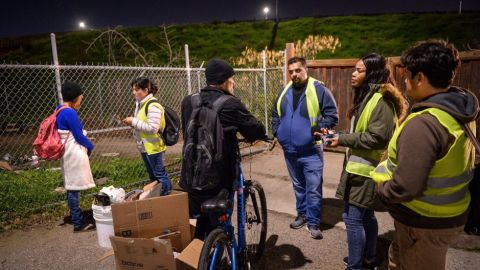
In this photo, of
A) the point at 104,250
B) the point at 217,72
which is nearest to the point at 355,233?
the point at 217,72

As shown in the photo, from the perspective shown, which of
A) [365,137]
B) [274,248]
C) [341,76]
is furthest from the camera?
[341,76]

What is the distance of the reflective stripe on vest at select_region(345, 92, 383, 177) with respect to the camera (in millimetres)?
2820

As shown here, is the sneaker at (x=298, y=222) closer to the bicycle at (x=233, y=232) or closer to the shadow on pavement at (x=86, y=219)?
the bicycle at (x=233, y=232)

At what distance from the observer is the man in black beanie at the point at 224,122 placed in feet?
8.71

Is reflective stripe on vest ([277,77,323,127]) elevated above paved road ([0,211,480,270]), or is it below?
above

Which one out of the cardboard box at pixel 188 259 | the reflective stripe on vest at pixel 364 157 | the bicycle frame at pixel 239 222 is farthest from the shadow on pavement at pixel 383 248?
the cardboard box at pixel 188 259

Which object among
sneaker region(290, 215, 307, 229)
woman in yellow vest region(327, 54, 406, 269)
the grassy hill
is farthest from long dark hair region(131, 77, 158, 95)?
the grassy hill

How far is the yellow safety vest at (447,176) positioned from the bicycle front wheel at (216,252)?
121cm

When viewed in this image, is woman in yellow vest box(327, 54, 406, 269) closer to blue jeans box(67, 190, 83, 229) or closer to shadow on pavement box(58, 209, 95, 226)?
blue jeans box(67, 190, 83, 229)

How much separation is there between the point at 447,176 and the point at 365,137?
1.06 meters

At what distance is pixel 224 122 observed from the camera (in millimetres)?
2674

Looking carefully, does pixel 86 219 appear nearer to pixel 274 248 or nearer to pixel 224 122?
pixel 274 248

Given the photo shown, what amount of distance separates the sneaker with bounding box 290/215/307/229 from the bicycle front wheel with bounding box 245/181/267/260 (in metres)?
0.83

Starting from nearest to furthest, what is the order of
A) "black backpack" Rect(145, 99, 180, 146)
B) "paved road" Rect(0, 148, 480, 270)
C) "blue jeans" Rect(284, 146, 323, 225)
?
"paved road" Rect(0, 148, 480, 270)
"blue jeans" Rect(284, 146, 323, 225)
"black backpack" Rect(145, 99, 180, 146)
